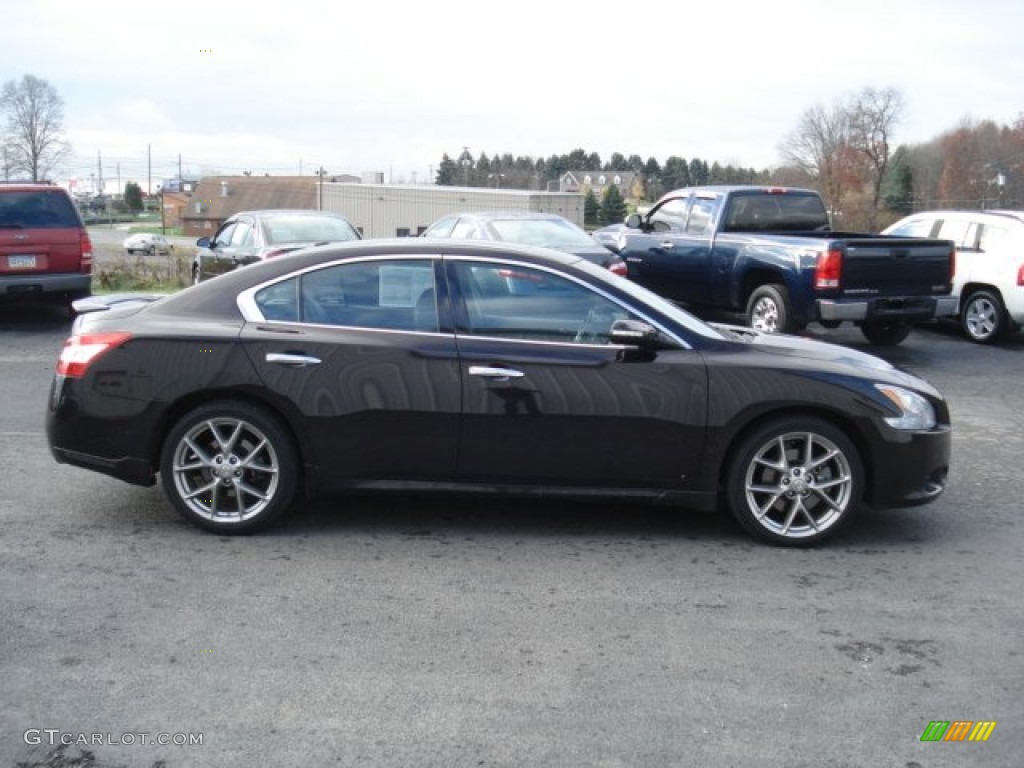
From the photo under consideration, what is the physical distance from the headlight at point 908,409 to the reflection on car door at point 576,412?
0.98m

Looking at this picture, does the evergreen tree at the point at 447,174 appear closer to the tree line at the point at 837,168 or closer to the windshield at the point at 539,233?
the tree line at the point at 837,168

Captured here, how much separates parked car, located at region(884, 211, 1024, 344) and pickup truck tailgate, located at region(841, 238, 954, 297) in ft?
6.03

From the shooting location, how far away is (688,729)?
3.80 meters

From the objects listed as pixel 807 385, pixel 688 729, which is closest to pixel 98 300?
pixel 807 385

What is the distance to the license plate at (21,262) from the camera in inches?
551

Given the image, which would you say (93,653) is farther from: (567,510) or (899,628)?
(899,628)

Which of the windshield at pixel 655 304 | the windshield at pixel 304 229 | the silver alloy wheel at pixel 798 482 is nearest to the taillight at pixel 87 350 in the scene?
the windshield at pixel 655 304

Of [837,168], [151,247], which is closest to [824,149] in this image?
[837,168]

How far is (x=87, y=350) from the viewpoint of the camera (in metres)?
5.84

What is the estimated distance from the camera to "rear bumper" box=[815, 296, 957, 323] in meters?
12.0

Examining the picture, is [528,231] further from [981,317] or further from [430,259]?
[430,259]

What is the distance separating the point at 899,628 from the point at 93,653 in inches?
130

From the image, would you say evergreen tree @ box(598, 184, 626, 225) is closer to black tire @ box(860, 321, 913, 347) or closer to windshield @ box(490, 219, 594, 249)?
windshield @ box(490, 219, 594, 249)

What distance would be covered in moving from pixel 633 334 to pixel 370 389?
138cm
